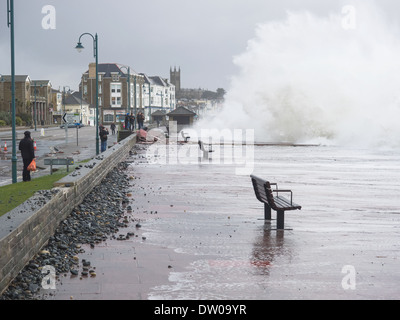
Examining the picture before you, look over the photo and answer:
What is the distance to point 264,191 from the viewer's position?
11.8 metres

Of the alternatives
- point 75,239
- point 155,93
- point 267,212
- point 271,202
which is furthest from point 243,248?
point 155,93

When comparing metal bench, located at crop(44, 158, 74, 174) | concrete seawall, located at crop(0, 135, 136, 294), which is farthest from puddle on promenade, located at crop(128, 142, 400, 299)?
metal bench, located at crop(44, 158, 74, 174)

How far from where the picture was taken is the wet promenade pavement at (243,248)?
7.42 metres

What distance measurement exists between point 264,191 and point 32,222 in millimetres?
4910

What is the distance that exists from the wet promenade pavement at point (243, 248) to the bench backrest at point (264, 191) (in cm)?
49

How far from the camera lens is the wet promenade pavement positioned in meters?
7.42

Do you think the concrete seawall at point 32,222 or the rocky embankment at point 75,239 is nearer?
the concrete seawall at point 32,222

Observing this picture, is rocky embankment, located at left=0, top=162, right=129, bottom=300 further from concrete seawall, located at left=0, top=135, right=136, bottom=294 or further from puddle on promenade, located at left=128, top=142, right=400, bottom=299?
puddle on promenade, located at left=128, top=142, right=400, bottom=299

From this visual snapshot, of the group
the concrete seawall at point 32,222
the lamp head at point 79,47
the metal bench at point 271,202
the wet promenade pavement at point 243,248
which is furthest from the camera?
the lamp head at point 79,47

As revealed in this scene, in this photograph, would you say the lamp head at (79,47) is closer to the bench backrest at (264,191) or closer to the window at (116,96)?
the bench backrest at (264,191)

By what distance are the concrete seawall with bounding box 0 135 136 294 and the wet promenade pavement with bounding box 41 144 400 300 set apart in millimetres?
562

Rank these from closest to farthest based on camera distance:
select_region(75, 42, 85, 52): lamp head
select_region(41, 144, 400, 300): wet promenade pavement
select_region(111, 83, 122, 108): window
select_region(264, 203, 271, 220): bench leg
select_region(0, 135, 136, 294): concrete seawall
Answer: select_region(0, 135, 136, 294): concrete seawall < select_region(41, 144, 400, 300): wet promenade pavement < select_region(264, 203, 271, 220): bench leg < select_region(75, 42, 85, 52): lamp head < select_region(111, 83, 122, 108): window

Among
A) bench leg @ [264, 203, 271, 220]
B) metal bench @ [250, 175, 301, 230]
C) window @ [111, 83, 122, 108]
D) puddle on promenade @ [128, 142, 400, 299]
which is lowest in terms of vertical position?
puddle on promenade @ [128, 142, 400, 299]

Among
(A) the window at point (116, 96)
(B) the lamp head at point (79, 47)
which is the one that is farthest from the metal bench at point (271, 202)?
(A) the window at point (116, 96)
